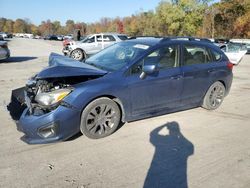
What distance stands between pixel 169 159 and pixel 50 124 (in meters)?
1.78

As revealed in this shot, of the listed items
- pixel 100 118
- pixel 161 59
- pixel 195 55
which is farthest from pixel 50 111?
pixel 195 55

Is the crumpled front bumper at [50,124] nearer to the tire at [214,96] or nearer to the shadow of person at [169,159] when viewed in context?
the shadow of person at [169,159]

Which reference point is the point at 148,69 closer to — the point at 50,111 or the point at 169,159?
the point at 169,159

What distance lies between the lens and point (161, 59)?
5.32 metres

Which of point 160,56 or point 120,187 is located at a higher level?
point 160,56

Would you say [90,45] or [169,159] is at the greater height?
[90,45]

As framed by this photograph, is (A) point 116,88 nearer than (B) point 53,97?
→ No

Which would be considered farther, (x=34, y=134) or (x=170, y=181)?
(x=34, y=134)

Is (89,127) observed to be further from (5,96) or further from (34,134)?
(5,96)

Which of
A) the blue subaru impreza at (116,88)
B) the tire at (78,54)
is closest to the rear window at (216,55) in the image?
the blue subaru impreza at (116,88)

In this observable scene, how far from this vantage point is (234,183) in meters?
3.47

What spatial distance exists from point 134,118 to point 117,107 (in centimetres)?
46

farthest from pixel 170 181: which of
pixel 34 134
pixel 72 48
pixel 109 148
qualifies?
pixel 72 48

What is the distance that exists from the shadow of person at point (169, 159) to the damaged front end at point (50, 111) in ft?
4.42
